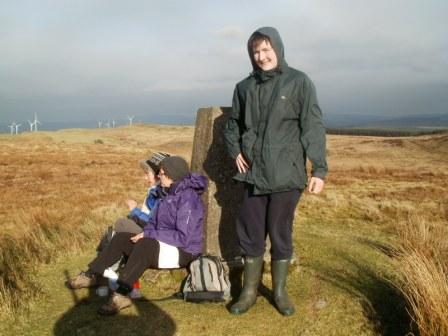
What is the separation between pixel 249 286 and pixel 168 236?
3.56 feet

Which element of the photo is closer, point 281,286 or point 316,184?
point 316,184

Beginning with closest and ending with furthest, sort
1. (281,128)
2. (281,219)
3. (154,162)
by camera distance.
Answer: (281,128)
(281,219)
(154,162)

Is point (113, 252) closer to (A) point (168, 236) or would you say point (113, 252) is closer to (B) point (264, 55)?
(A) point (168, 236)

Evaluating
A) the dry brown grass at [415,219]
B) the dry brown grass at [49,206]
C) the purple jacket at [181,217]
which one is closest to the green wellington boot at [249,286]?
the purple jacket at [181,217]

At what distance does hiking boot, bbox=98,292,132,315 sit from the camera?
4930mm

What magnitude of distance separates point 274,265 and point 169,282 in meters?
1.63

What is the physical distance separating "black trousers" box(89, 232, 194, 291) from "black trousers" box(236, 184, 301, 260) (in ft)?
3.15

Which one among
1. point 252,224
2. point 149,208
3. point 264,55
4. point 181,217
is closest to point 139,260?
point 181,217

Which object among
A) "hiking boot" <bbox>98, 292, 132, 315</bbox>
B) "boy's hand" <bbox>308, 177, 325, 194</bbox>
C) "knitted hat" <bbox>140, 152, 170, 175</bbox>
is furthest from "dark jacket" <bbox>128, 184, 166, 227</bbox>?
"boy's hand" <bbox>308, 177, 325, 194</bbox>

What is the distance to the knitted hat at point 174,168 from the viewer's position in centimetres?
557

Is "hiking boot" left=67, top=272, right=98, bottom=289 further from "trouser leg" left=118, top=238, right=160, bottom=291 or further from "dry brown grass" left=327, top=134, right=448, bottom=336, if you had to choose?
"dry brown grass" left=327, top=134, right=448, bottom=336

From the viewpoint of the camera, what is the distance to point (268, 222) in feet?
15.7

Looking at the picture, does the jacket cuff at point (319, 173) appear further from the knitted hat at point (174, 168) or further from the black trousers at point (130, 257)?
the black trousers at point (130, 257)

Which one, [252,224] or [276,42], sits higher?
[276,42]
